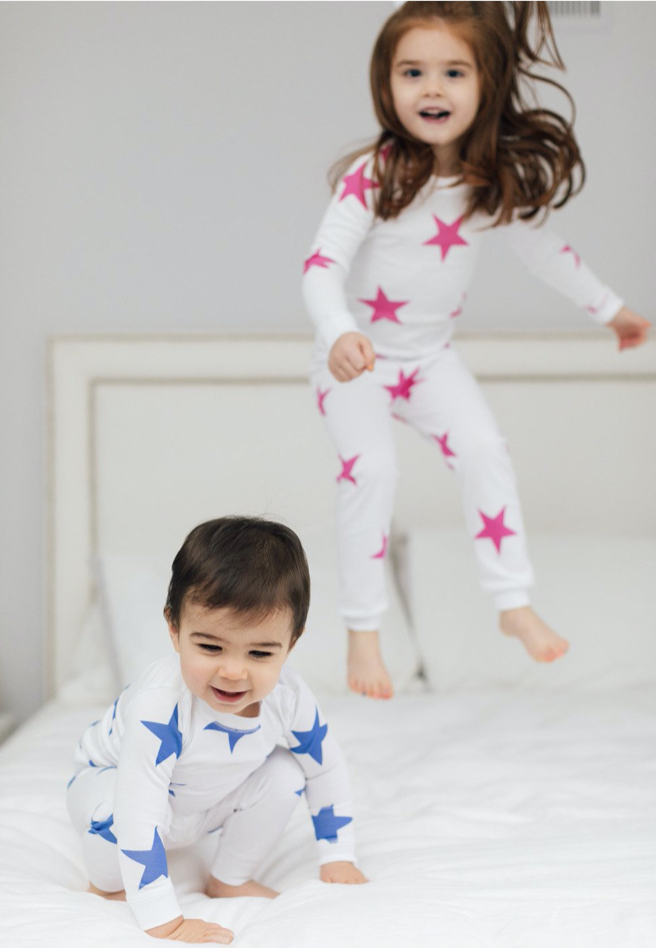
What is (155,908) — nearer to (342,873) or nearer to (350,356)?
(342,873)

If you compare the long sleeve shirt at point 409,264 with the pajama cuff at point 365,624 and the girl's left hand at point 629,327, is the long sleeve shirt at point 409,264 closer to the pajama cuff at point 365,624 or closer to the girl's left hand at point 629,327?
the girl's left hand at point 629,327

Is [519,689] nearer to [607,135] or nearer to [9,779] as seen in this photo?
[9,779]

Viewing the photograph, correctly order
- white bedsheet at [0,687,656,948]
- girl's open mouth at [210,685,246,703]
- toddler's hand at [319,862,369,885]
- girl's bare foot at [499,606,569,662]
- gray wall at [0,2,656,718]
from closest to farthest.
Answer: white bedsheet at [0,687,656,948] → girl's open mouth at [210,685,246,703] → toddler's hand at [319,862,369,885] → girl's bare foot at [499,606,569,662] → gray wall at [0,2,656,718]

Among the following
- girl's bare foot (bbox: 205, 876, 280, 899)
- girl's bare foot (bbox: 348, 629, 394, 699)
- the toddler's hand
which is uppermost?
girl's bare foot (bbox: 348, 629, 394, 699)

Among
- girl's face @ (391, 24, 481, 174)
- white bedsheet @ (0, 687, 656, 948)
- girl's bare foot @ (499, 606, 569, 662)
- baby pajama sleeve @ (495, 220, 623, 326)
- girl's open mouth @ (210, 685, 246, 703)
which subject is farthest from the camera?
baby pajama sleeve @ (495, 220, 623, 326)

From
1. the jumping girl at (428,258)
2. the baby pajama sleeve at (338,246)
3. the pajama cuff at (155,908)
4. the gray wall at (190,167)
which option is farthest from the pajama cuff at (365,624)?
the gray wall at (190,167)

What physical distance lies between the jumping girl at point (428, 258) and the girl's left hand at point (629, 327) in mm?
23

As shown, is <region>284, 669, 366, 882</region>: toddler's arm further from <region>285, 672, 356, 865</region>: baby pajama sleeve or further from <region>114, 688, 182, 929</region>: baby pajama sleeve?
<region>114, 688, 182, 929</region>: baby pajama sleeve

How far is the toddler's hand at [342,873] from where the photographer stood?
1237mm

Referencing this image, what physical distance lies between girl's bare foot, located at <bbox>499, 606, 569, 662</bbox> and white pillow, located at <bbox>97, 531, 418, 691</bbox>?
2.06ft

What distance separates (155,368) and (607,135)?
1186 millimetres

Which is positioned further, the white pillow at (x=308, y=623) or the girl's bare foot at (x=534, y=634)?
the white pillow at (x=308, y=623)

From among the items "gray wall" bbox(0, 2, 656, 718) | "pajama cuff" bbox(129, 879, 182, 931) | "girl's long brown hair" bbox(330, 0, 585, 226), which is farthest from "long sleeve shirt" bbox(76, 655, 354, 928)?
"gray wall" bbox(0, 2, 656, 718)

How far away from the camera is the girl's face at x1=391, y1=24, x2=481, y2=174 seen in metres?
1.42
